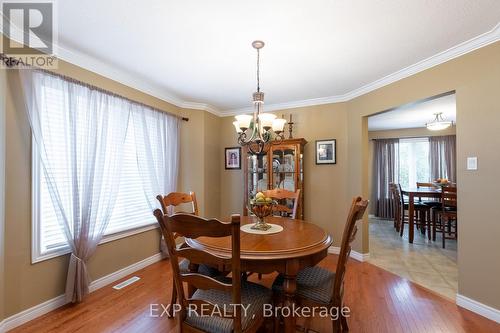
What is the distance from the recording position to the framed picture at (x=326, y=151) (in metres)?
3.49

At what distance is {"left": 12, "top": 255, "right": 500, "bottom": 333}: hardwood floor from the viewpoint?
181cm

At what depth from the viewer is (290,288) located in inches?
54.0

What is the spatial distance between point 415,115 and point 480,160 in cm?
283

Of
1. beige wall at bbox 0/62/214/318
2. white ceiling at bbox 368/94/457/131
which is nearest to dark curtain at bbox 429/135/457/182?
white ceiling at bbox 368/94/457/131

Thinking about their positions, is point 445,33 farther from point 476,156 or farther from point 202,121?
point 202,121

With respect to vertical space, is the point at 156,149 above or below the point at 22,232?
above

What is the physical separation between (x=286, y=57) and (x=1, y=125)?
2434mm

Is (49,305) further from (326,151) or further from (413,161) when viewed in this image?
(413,161)

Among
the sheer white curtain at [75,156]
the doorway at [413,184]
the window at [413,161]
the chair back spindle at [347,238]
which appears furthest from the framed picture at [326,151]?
the window at [413,161]

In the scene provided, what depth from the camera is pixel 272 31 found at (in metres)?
1.86

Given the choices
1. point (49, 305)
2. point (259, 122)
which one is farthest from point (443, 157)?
point (49, 305)

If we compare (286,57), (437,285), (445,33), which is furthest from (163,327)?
(445,33)

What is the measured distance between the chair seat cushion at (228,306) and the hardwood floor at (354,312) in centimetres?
75

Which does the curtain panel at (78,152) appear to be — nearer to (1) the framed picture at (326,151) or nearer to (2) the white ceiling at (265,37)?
(2) the white ceiling at (265,37)
